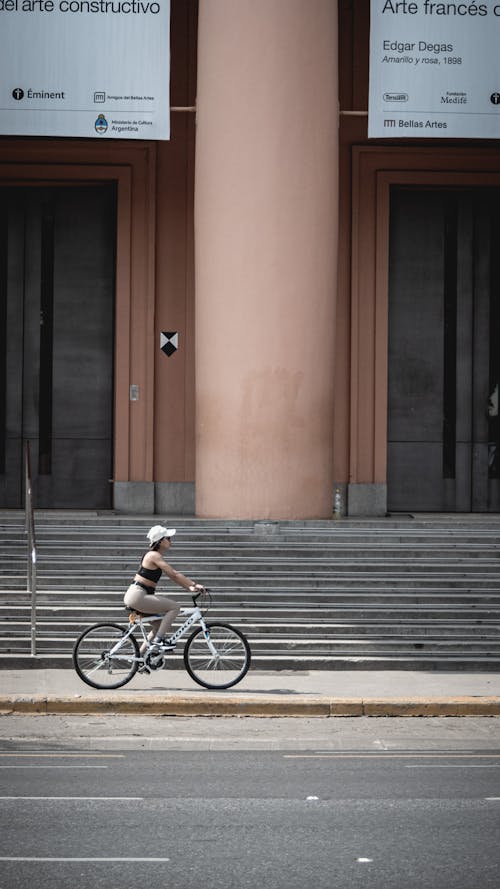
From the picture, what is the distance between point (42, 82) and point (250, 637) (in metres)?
9.72

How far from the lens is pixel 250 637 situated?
1527cm

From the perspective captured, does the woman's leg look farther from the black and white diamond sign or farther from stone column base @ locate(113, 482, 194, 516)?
the black and white diamond sign

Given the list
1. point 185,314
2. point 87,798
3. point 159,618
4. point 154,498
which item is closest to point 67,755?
point 87,798

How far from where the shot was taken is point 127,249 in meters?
23.2

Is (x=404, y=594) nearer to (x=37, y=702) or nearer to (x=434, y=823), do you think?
(x=37, y=702)

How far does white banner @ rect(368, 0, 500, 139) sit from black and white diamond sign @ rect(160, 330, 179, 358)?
4955 mm

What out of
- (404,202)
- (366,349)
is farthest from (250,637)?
(404,202)

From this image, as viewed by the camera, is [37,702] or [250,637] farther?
[250,637]

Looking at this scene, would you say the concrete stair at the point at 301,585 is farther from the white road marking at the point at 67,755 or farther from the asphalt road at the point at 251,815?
the white road marking at the point at 67,755

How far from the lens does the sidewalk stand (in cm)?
1254

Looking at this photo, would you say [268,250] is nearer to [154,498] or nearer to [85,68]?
[85,68]

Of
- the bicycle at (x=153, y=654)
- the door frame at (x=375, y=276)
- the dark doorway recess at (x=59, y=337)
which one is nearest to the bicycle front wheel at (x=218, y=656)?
the bicycle at (x=153, y=654)

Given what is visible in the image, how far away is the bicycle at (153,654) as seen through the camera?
43.4ft

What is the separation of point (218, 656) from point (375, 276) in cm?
1142
